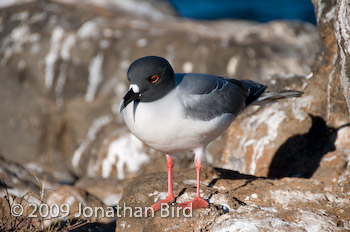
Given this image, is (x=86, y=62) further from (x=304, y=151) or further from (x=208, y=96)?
(x=208, y=96)

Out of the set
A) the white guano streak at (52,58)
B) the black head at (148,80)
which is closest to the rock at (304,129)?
the black head at (148,80)

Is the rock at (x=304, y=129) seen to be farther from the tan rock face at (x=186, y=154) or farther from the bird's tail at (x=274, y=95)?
the bird's tail at (x=274, y=95)

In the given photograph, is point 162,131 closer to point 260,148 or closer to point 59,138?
point 260,148

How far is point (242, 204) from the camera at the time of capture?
424 cm

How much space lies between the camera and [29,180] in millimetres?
6320

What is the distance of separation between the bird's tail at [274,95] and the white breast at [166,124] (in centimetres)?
111

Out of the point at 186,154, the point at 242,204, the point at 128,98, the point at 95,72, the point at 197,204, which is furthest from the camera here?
the point at 95,72

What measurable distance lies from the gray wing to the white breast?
0.28 feet

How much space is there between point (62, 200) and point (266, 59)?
5.74 metres

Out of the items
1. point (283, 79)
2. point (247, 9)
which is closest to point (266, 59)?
point (283, 79)

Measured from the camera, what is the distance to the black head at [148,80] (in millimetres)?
3873

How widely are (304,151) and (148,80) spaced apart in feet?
9.23

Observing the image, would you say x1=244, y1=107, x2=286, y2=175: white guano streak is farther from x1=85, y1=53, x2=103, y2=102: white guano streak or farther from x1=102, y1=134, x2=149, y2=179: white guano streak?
x1=85, y1=53, x2=103, y2=102: white guano streak

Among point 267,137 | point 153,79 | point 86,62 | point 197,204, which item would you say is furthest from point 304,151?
point 86,62
